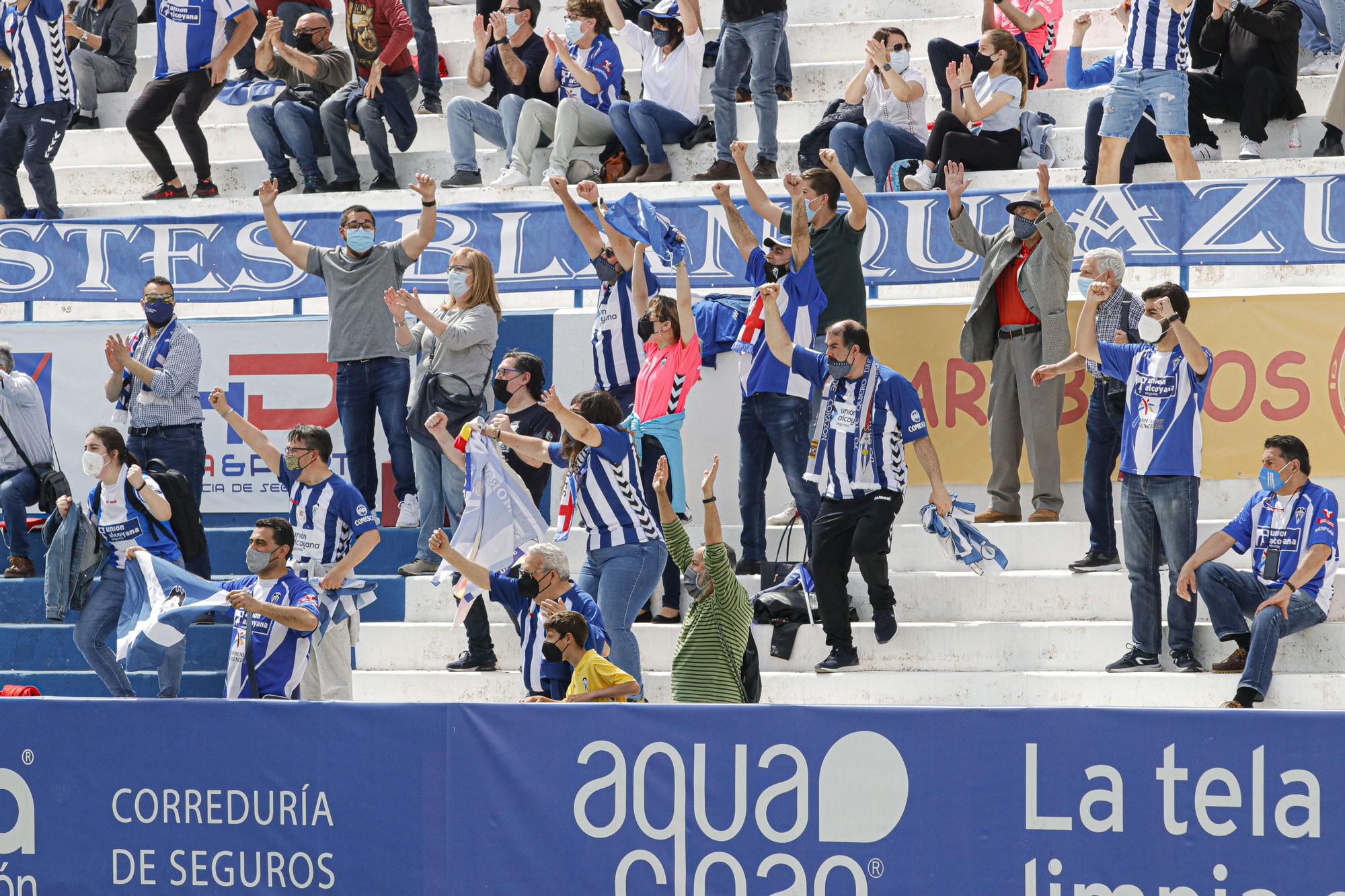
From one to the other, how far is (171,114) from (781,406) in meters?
6.10

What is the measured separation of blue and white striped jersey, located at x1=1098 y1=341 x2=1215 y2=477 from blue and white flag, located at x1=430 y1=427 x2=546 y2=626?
2914 mm

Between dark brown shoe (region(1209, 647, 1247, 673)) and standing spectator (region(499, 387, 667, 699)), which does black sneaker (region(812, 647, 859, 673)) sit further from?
dark brown shoe (region(1209, 647, 1247, 673))

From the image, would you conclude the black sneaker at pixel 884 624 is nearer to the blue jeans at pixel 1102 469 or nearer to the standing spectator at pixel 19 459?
the blue jeans at pixel 1102 469

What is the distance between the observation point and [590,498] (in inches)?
313

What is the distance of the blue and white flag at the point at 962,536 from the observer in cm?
818

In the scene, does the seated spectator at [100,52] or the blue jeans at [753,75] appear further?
the seated spectator at [100,52]

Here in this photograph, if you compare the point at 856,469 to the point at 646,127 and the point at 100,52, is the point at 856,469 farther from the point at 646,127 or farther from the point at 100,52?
the point at 100,52

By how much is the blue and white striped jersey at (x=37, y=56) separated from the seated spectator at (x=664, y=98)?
415 cm

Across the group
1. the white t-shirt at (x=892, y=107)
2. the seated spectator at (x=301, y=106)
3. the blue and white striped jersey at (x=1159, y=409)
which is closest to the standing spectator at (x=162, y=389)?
the seated spectator at (x=301, y=106)

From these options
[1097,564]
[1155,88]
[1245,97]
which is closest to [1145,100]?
[1155,88]

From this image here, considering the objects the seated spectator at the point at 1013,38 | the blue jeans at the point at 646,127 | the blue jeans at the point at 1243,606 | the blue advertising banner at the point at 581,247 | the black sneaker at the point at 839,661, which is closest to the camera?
the blue jeans at the point at 1243,606

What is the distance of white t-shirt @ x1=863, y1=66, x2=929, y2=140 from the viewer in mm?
11211

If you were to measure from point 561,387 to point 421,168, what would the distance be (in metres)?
3.42

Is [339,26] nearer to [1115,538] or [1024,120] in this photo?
A: [1024,120]
